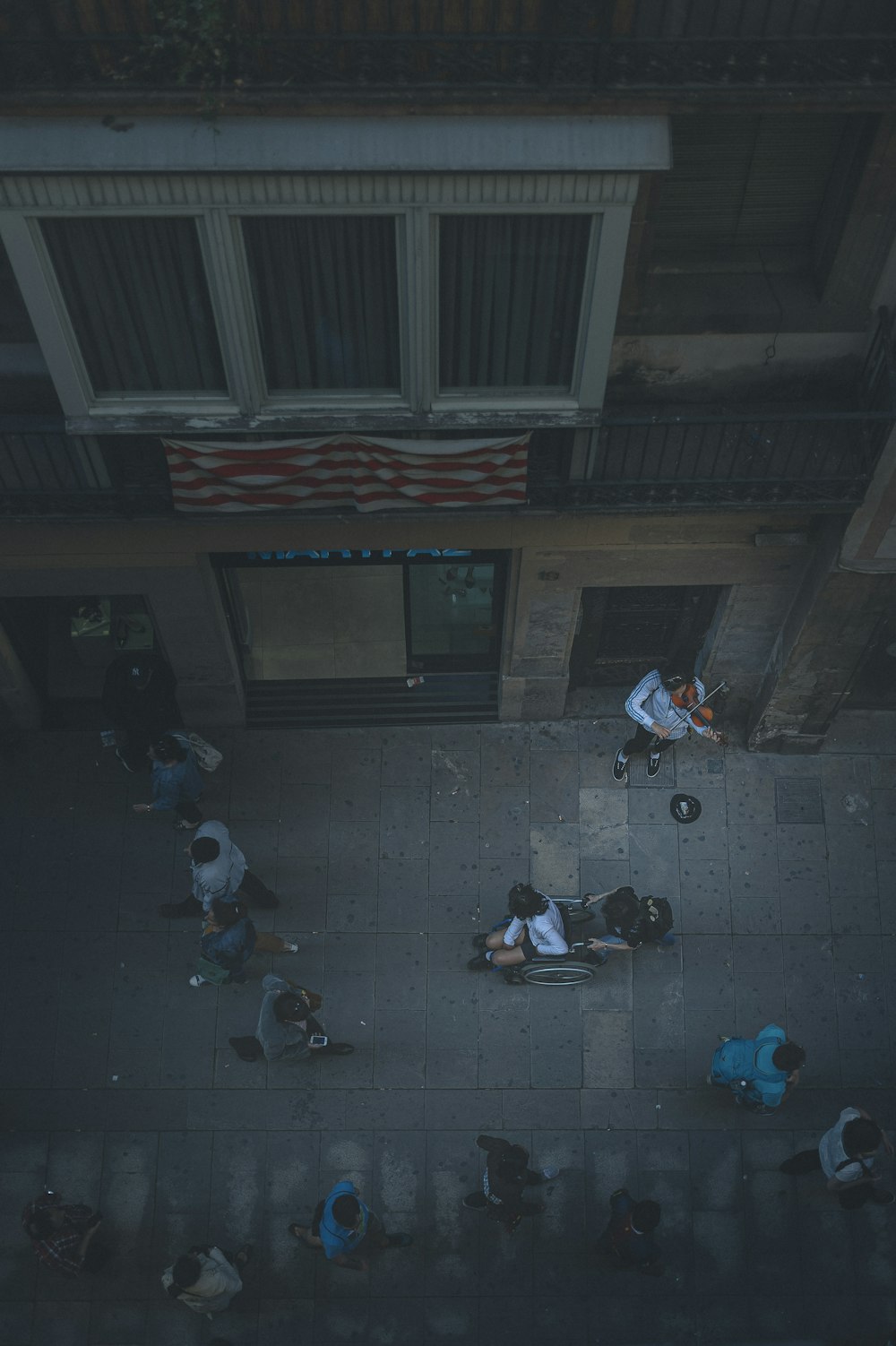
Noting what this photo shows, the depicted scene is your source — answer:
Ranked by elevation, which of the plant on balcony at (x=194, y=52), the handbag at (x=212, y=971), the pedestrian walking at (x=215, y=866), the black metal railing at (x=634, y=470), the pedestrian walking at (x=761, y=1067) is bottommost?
the pedestrian walking at (x=761, y=1067)

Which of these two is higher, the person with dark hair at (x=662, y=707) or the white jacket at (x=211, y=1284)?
the person with dark hair at (x=662, y=707)

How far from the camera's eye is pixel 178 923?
560 inches

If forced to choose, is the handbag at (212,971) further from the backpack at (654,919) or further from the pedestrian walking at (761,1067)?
the pedestrian walking at (761,1067)

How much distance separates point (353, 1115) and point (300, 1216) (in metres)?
1.25

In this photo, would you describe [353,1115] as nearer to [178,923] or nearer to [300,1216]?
[300,1216]

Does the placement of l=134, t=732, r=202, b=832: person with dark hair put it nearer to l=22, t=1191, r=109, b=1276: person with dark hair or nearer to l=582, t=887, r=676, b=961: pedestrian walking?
l=22, t=1191, r=109, b=1276: person with dark hair

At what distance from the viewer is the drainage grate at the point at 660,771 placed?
1518 cm

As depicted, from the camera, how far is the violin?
13.8 meters

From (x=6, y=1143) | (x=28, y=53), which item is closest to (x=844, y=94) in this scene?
(x=28, y=53)

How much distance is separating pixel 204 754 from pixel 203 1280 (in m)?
6.36

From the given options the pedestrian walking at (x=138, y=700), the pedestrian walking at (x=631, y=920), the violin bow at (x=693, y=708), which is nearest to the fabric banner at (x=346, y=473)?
the pedestrian walking at (x=138, y=700)

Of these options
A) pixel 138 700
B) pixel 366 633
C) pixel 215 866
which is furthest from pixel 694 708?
pixel 138 700

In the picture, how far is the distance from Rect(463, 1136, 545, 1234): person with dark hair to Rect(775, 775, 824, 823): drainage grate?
5847mm

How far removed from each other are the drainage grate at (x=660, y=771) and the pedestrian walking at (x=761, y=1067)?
146 inches
